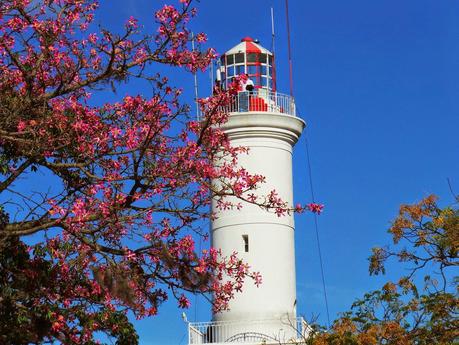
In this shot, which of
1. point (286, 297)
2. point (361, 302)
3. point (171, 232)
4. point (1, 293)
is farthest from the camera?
point (286, 297)

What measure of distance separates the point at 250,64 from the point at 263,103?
→ 157 cm

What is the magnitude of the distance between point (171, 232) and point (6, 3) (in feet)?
10.6

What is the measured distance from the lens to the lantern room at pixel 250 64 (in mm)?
32125

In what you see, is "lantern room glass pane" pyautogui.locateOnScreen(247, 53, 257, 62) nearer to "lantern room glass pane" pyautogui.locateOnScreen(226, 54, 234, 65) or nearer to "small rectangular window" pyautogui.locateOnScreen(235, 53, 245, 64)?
"small rectangular window" pyautogui.locateOnScreen(235, 53, 245, 64)

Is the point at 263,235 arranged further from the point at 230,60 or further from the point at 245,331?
the point at 230,60

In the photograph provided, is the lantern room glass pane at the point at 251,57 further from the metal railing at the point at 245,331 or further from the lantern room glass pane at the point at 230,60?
the metal railing at the point at 245,331

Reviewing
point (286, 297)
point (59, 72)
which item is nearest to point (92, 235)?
point (59, 72)

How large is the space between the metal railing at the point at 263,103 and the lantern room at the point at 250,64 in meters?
0.34

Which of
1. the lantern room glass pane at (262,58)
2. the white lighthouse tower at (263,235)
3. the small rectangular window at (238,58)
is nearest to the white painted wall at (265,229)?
the white lighthouse tower at (263,235)

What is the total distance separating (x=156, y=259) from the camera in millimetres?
12656

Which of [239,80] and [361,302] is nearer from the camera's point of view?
[239,80]

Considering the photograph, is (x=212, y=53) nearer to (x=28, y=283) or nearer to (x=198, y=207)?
(x=198, y=207)

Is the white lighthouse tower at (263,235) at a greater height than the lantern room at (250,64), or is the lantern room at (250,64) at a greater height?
the lantern room at (250,64)

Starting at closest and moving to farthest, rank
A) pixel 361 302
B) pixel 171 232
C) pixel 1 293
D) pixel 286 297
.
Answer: pixel 1 293
pixel 171 232
pixel 361 302
pixel 286 297
